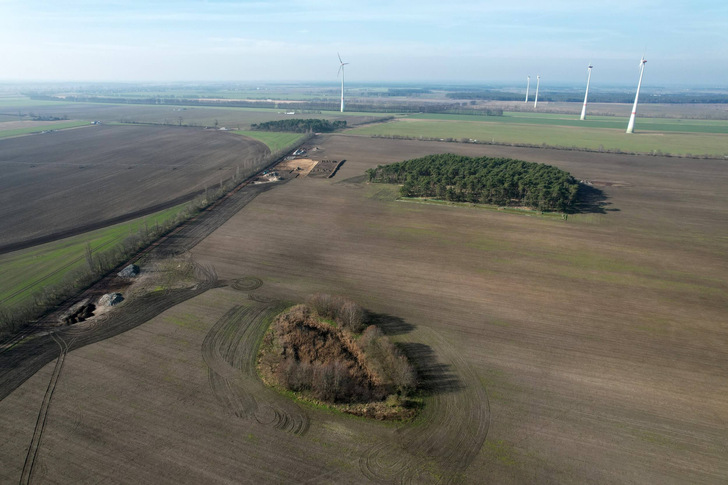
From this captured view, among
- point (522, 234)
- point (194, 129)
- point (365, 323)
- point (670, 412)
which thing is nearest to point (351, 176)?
point (522, 234)

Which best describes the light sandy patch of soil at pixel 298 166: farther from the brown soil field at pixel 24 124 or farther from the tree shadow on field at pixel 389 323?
the brown soil field at pixel 24 124

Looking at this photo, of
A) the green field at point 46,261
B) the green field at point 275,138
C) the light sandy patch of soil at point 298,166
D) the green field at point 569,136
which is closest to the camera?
the green field at point 46,261

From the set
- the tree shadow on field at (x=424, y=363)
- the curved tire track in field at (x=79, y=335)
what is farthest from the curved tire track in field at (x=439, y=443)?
the curved tire track in field at (x=79, y=335)

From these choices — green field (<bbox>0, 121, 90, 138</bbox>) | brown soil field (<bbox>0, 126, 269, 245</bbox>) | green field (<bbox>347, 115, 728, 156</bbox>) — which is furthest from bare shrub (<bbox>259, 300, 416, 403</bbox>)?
green field (<bbox>0, 121, 90, 138</bbox>)

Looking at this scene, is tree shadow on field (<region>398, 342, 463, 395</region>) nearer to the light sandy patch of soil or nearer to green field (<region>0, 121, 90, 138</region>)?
the light sandy patch of soil

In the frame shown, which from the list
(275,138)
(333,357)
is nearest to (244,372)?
(333,357)

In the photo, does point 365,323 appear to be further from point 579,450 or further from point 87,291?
point 87,291

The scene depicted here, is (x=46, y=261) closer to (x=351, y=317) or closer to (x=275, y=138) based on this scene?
(x=351, y=317)
